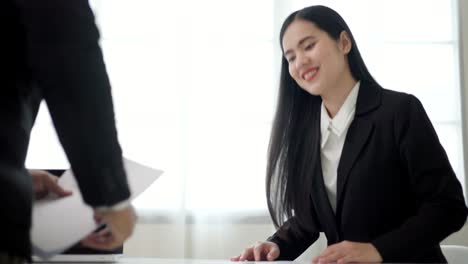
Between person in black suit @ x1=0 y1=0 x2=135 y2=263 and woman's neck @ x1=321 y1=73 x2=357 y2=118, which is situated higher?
person in black suit @ x1=0 y1=0 x2=135 y2=263

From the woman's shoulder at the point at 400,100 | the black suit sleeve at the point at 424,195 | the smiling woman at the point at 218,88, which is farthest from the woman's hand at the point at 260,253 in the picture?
the smiling woman at the point at 218,88

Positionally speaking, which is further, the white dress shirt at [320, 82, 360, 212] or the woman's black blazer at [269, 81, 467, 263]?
the white dress shirt at [320, 82, 360, 212]

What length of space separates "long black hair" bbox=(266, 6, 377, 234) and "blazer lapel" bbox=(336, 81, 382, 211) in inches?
3.3

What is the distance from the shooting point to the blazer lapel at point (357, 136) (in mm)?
1289

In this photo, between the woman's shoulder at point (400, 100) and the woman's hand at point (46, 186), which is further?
the woman's shoulder at point (400, 100)

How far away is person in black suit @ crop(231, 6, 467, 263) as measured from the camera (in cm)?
115

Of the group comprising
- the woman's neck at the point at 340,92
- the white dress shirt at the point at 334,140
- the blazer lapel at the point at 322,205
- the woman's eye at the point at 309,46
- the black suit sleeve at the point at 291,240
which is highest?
the woman's eye at the point at 309,46

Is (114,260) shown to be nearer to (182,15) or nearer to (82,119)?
(82,119)

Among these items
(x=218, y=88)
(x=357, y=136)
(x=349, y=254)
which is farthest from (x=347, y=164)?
(x=218, y=88)

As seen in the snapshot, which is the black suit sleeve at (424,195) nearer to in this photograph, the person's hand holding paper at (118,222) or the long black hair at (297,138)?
the long black hair at (297,138)

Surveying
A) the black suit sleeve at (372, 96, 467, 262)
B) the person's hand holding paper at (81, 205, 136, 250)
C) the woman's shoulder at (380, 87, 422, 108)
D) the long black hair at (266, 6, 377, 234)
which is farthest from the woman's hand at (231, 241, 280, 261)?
the person's hand holding paper at (81, 205, 136, 250)

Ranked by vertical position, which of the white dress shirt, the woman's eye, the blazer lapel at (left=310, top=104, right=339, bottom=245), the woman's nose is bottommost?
the blazer lapel at (left=310, top=104, right=339, bottom=245)

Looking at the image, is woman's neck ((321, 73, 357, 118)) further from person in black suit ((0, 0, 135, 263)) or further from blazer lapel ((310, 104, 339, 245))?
person in black suit ((0, 0, 135, 263))

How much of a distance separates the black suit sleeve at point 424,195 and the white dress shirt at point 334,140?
15 centimetres
